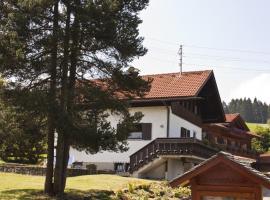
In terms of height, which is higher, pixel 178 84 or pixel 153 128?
pixel 178 84

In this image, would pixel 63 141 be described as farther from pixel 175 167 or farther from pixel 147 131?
pixel 147 131

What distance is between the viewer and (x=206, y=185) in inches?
450

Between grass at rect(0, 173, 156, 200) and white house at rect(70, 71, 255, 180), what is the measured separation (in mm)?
5507

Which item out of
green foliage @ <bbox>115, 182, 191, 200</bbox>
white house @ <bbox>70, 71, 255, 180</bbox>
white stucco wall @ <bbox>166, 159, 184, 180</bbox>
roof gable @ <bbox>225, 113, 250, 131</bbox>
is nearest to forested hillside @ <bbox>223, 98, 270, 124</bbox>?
roof gable @ <bbox>225, 113, 250, 131</bbox>

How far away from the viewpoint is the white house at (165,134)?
101ft

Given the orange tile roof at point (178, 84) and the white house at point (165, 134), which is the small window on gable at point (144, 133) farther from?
the orange tile roof at point (178, 84)

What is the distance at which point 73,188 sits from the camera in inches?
861

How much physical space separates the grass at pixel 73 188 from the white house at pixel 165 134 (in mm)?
5507

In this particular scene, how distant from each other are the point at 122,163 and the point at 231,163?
2432 centimetres

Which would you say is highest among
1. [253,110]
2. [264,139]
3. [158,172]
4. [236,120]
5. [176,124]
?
[253,110]

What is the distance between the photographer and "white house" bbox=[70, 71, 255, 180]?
30.8 metres

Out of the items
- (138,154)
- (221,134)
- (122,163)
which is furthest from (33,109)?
(221,134)

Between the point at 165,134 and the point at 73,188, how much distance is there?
41.9 ft

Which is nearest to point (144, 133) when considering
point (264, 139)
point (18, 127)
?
point (18, 127)
